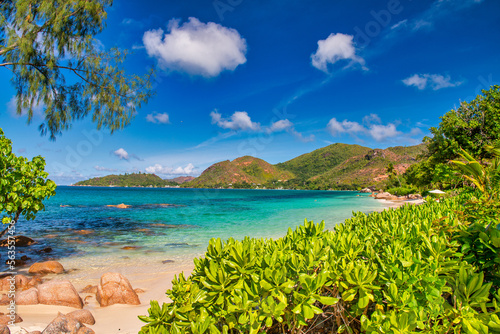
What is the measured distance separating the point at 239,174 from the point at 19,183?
16602 centimetres

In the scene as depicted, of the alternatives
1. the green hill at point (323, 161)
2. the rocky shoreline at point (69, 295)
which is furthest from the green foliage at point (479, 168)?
the green hill at point (323, 161)

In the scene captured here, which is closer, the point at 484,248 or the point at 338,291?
the point at 338,291

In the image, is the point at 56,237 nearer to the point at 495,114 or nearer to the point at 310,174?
the point at 495,114

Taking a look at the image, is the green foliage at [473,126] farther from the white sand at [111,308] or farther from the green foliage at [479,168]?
the white sand at [111,308]

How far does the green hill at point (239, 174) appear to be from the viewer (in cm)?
16688

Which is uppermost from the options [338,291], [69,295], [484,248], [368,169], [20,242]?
[368,169]

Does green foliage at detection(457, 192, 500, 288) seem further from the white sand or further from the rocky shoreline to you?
the rocky shoreline

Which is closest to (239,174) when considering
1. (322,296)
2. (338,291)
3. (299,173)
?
(299,173)

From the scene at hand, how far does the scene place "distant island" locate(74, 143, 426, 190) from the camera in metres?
137

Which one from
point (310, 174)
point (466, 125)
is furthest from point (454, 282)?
point (310, 174)

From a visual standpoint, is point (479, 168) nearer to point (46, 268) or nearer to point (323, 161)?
Answer: point (46, 268)

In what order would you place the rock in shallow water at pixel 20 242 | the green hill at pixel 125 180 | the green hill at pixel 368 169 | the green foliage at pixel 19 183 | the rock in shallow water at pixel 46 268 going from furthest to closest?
the green hill at pixel 125 180
the green hill at pixel 368 169
the rock in shallow water at pixel 20 242
the rock in shallow water at pixel 46 268
the green foliage at pixel 19 183

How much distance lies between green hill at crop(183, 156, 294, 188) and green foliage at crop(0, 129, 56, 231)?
156 m

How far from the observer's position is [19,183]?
16.6ft
